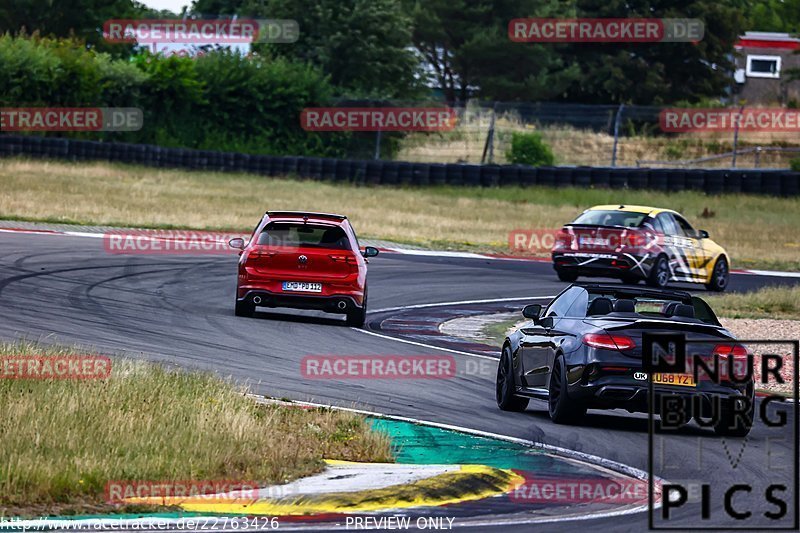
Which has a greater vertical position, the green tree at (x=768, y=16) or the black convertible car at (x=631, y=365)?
the green tree at (x=768, y=16)

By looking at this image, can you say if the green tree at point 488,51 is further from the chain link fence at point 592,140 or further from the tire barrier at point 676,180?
the tire barrier at point 676,180

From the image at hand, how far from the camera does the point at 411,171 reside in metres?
45.9

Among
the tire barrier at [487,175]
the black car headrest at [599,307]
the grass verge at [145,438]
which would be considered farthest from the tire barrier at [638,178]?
the grass verge at [145,438]

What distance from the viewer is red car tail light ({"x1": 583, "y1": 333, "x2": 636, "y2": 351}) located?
1176 cm

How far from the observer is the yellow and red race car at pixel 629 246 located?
25.9 m

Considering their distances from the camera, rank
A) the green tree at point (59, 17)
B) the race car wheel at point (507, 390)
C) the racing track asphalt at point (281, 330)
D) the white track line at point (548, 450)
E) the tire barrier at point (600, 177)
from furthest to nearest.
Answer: the green tree at point (59, 17), the tire barrier at point (600, 177), the race car wheel at point (507, 390), the racing track asphalt at point (281, 330), the white track line at point (548, 450)

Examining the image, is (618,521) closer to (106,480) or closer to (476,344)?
(106,480)

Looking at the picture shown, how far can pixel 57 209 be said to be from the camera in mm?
35625

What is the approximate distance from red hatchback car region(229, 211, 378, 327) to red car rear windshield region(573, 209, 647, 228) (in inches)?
308

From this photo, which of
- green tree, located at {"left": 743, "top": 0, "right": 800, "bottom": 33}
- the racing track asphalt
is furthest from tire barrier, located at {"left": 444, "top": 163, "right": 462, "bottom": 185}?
green tree, located at {"left": 743, "top": 0, "right": 800, "bottom": 33}

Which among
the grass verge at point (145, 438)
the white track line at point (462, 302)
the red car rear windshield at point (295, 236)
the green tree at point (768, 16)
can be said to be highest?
the green tree at point (768, 16)

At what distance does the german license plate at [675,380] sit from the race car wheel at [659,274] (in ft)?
48.4

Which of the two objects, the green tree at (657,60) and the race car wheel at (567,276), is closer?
the race car wheel at (567,276)

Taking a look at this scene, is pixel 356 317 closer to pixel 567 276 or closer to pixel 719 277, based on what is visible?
pixel 567 276
